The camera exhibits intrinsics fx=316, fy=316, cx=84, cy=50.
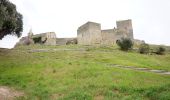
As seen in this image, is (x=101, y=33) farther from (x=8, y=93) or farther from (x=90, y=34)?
(x=8, y=93)

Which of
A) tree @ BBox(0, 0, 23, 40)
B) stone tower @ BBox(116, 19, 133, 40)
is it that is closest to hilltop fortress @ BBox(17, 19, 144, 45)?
stone tower @ BBox(116, 19, 133, 40)

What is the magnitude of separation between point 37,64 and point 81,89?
14.4 metres

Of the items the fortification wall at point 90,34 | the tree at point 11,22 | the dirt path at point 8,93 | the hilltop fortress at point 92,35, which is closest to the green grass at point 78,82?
the dirt path at point 8,93

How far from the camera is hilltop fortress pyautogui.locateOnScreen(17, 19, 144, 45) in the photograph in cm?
8900

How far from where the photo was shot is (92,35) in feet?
294

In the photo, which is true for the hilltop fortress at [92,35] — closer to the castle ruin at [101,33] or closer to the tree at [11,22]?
the castle ruin at [101,33]

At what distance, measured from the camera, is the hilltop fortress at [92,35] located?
89000mm

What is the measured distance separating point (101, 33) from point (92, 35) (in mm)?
3776

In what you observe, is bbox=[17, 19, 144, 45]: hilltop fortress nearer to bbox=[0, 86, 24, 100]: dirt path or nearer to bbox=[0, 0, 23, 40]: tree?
bbox=[0, 0, 23, 40]: tree

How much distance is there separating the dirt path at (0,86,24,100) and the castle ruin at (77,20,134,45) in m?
62.1

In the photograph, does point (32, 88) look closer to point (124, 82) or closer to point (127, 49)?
point (124, 82)

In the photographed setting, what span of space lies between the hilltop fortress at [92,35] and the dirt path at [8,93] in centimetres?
5988

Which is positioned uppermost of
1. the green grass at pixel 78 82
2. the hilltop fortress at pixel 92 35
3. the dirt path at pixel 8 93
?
the hilltop fortress at pixel 92 35

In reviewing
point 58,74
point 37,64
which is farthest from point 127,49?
point 58,74
